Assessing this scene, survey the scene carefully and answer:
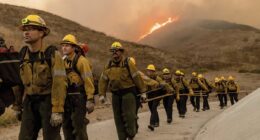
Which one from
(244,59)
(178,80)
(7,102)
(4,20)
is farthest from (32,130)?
(244,59)

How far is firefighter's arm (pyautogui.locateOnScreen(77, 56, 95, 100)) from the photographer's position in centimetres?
907

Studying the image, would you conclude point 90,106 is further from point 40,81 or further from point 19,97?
point 40,81

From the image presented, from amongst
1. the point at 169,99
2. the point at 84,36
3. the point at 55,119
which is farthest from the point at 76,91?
the point at 84,36

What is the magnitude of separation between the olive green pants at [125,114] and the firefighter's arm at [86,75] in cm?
213

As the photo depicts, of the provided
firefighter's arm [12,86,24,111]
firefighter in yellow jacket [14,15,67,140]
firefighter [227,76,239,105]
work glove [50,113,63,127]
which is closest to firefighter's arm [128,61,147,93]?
firefighter's arm [12,86,24,111]

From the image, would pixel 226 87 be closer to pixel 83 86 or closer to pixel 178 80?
pixel 178 80

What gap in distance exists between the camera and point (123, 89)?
11.4m

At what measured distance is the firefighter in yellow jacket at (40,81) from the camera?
6875 mm

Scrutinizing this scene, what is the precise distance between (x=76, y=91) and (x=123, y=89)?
2.15 metres

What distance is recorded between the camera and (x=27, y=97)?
7082 mm

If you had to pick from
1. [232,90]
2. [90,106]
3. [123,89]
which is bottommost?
[90,106]

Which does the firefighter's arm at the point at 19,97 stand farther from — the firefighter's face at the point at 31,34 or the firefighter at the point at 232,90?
the firefighter at the point at 232,90

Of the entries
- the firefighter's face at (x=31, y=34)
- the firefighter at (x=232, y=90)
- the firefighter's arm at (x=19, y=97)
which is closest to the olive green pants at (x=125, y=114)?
the firefighter's arm at (x=19, y=97)

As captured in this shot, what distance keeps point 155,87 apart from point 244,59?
3315 inches
